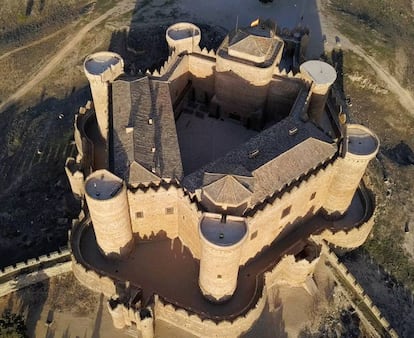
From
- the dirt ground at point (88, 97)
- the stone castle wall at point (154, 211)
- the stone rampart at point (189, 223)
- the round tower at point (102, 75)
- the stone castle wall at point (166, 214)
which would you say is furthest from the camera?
the dirt ground at point (88, 97)

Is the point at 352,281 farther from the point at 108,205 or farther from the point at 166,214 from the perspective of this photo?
the point at 108,205

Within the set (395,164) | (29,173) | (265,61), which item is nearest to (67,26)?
(29,173)

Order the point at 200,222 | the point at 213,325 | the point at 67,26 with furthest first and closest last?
the point at 67,26 < the point at 213,325 < the point at 200,222

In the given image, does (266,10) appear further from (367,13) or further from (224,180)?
(224,180)

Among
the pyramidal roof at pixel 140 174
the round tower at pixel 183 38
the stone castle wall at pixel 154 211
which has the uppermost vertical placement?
the round tower at pixel 183 38

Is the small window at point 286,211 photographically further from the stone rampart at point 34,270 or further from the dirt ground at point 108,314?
the stone rampart at point 34,270

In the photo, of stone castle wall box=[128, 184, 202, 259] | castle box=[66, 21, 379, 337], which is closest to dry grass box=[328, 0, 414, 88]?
castle box=[66, 21, 379, 337]

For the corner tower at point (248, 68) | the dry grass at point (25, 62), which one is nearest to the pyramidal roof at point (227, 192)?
the corner tower at point (248, 68)

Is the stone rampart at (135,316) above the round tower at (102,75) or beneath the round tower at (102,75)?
beneath
